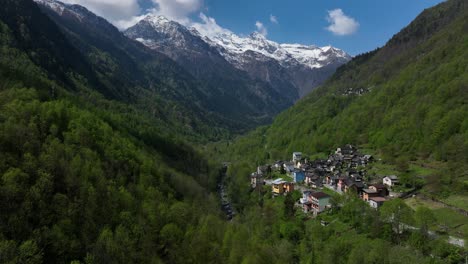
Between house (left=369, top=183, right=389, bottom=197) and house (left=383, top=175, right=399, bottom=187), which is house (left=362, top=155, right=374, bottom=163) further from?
house (left=369, top=183, right=389, bottom=197)

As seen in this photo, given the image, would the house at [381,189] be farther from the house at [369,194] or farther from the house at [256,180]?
the house at [256,180]

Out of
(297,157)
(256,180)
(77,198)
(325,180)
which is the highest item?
(297,157)

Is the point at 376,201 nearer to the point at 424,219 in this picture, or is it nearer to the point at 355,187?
the point at 355,187

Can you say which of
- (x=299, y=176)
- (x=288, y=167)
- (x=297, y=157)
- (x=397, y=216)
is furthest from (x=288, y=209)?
(x=297, y=157)

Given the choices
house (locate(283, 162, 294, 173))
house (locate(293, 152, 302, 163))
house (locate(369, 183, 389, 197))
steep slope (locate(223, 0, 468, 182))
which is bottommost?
house (locate(369, 183, 389, 197))

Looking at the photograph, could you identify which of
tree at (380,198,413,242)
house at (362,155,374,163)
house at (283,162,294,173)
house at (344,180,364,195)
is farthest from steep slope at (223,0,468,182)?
tree at (380,198,413,242)

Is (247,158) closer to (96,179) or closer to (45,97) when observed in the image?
(45,97)

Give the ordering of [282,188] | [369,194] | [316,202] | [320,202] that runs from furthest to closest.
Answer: [282,188]
[316,202]
[320,202]
[369,194]

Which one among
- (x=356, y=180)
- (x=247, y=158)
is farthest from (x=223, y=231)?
(x=247, y=158)
